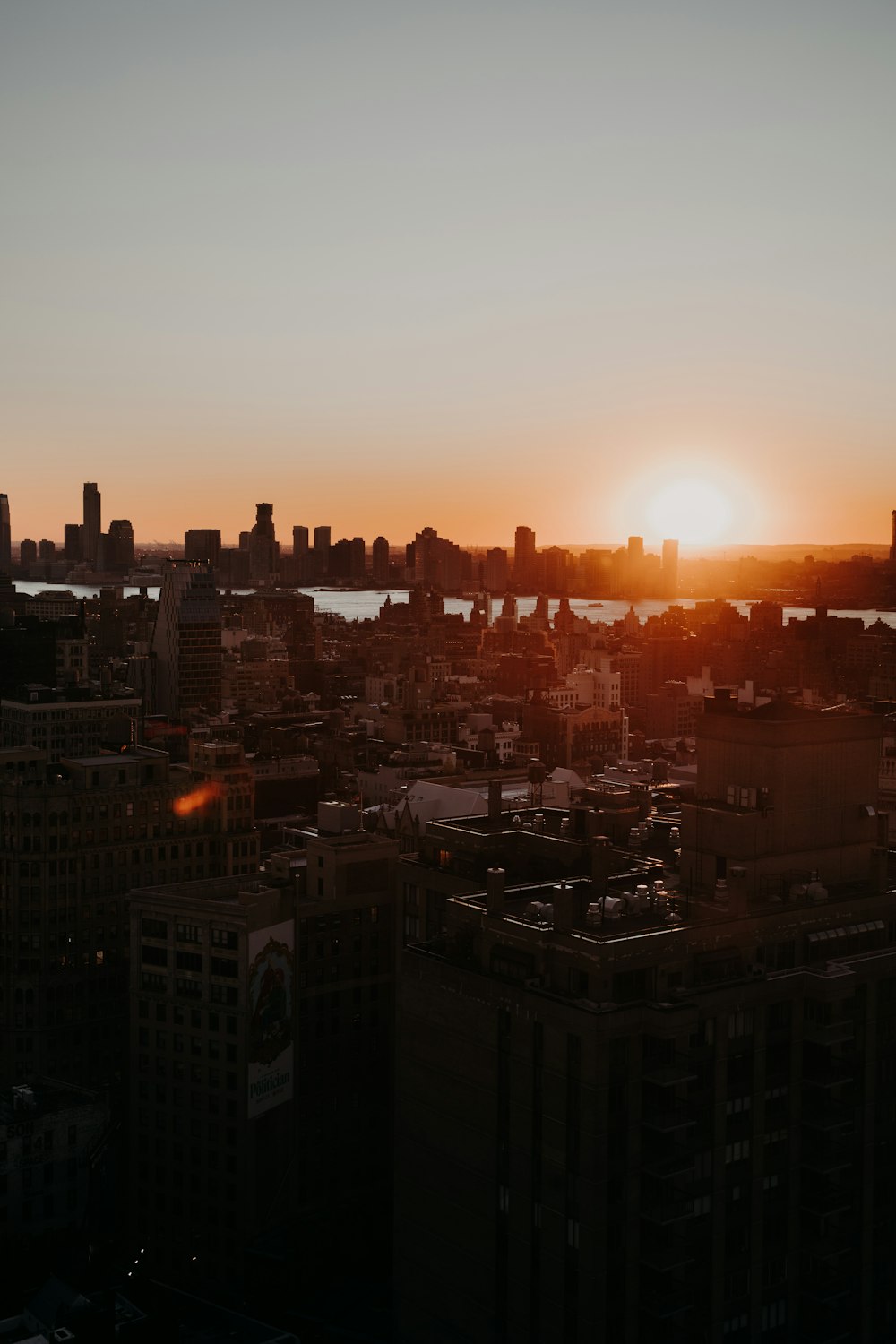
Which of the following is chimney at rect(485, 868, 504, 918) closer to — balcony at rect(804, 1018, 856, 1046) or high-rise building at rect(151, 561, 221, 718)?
balcony at rect(804, 1018, 856, 1046)

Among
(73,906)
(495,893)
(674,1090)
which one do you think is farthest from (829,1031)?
(73,906)

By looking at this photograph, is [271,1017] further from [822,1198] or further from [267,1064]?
[822,1198]

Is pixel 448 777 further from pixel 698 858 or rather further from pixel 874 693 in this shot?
pixel 874 693

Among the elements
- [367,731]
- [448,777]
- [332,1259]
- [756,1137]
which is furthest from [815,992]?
[367,731]

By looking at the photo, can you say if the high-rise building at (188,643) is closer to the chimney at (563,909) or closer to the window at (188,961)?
the window at (188,961)

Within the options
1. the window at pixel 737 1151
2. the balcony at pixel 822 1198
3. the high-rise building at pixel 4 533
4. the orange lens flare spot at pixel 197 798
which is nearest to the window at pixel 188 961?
the orange lens flare spot at pixel 197 798

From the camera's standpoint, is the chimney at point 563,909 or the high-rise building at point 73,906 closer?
the chimney at point 563,909

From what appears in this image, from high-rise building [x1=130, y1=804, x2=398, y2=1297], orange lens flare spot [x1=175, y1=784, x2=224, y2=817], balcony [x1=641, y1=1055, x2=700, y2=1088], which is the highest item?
orange lens flare spot [x1=175, y1=784, x2=224, y2=817]

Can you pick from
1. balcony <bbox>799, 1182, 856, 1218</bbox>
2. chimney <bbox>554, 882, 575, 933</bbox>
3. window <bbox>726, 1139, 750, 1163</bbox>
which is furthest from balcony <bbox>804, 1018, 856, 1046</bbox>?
chimney <bbox>554, 882, 575, 933</bbox>
